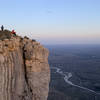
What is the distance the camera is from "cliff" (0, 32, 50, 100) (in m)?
8.28

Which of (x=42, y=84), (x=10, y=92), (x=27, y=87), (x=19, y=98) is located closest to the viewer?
(x=10, y=92)

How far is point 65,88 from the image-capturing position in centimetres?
5894

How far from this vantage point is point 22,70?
9.67 metres

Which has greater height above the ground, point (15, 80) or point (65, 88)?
point (15, 80)

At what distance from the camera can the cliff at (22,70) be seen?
828 centimetres

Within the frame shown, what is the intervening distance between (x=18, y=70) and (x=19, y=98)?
1433 millimetres

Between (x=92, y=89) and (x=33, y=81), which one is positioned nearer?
(x=33, y=81)

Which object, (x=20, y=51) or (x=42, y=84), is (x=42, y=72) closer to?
(x=42, y=84)

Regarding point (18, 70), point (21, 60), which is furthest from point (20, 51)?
point (18, 70)

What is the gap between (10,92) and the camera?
8.45m

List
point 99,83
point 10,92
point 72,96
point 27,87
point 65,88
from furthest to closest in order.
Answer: point 99,83
point 65,88
point 72,96
point 27,87
point 10,92

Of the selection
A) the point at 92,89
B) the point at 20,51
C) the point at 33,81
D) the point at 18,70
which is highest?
the point at 20,51

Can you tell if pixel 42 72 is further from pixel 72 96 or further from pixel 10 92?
pixel 72 96

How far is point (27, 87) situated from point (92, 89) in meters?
54.6
